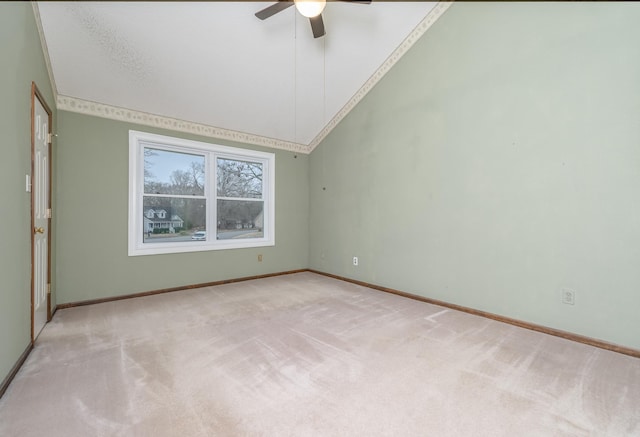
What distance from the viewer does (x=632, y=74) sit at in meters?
2.11

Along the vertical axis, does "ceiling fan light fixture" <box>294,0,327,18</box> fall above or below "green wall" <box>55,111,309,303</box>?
above

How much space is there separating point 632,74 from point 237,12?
3.30 meters

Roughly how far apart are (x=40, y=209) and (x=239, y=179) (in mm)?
2446

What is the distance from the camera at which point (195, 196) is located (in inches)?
160

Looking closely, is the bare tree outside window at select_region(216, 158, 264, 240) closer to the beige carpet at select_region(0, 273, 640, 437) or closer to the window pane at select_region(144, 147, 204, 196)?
the window pane at select_region(144, 147, 204, 196)

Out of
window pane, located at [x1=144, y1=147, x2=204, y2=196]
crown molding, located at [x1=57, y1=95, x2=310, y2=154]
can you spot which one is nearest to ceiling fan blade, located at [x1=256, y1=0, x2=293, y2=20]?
crown molding, located at [x1=57, y1=95, x2=310, y2=154]

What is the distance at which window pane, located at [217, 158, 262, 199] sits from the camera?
4367 millimetres

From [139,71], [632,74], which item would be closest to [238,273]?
[139,71]

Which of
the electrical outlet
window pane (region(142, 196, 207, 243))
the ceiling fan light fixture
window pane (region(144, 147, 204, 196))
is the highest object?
the ceiling fan light fixture

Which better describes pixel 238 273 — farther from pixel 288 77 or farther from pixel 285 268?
pixel 288 77

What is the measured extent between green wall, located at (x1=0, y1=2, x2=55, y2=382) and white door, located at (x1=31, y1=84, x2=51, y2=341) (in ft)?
0.43

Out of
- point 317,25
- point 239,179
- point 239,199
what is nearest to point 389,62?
point 317,25

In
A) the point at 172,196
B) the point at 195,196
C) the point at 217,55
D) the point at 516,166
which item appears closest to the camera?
the point at 516,166

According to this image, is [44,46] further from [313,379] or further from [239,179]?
[313,379]
